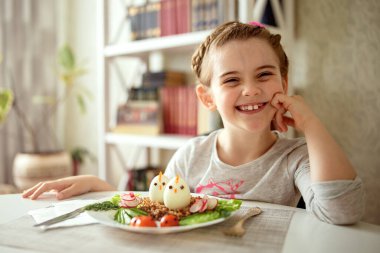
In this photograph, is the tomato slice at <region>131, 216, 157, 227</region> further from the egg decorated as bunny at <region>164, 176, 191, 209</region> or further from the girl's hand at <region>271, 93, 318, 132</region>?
the girl's hand at <region>271, 93, 318, 132</region>

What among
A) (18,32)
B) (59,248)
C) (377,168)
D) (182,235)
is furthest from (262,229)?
(18,32)

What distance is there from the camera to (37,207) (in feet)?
2.94

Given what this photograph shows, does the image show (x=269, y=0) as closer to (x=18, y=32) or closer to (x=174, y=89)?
(x=174, y=89)

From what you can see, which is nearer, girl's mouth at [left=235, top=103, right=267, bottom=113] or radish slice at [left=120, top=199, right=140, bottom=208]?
radish slice at [left=120, top=199, right=140, bottom=208]

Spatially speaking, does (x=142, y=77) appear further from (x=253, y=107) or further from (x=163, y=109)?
(x=253, y=107)

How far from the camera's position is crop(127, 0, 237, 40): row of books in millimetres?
1837

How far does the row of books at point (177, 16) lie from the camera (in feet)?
6.03

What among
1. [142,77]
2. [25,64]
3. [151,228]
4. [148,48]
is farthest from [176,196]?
[25,64]

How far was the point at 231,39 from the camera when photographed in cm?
107

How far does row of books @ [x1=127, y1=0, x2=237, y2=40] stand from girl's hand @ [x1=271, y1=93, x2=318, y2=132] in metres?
0.89

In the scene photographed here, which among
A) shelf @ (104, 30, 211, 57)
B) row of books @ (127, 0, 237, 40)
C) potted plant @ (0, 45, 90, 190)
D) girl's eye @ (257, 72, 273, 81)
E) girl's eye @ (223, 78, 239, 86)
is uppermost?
row of books @ (127, 0, 237, 40)

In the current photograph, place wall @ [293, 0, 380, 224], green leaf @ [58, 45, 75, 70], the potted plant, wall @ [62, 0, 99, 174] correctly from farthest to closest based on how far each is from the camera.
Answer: wall @ [62, 0, 99, 174] → green leaf @ [58, 45, 75, 70] → the potted plant → wall @ [293, 0, 380, 224]

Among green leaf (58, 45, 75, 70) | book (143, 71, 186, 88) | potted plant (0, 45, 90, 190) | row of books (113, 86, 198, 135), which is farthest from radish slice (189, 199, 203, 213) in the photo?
green leaf (58, 45, 75, 70)

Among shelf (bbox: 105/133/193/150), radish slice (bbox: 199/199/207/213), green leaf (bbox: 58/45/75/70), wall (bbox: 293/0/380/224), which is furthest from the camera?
green leaf (bbox: 58/45/75/70)
